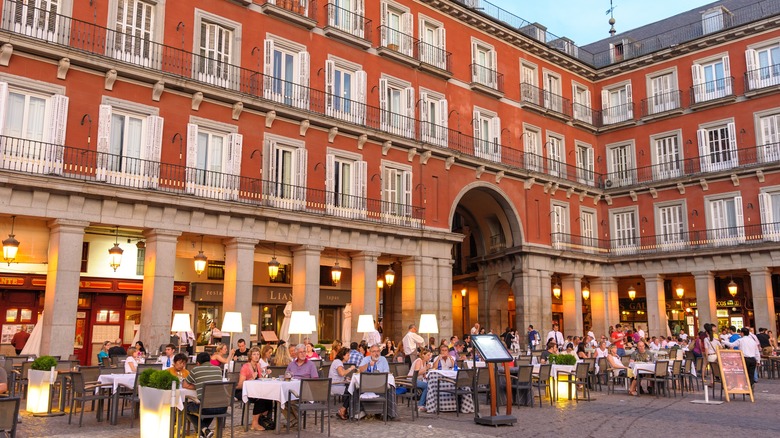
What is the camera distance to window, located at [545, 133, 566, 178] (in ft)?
106

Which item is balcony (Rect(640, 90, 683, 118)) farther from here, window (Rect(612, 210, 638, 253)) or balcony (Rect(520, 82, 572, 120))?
window (Rect(612, 210, 638, 253))

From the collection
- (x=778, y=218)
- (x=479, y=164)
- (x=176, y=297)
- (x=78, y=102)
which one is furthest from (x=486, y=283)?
(x=78, y=102)

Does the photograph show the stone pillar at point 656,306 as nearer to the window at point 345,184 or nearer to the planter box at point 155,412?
the window at point 345,184

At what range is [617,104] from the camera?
35.8 m

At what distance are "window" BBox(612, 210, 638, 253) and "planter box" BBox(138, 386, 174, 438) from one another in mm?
29451

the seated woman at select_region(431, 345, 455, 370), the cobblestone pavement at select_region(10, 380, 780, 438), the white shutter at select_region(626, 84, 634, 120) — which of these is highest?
the white shutter at select_region(626, 84, 634, 120)

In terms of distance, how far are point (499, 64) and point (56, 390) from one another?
77.6ft

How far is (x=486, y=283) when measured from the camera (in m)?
32.5

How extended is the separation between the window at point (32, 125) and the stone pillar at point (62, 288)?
5.49ft

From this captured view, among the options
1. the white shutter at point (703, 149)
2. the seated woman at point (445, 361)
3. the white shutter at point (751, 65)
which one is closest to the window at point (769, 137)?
the white shutter at point (751, 65)

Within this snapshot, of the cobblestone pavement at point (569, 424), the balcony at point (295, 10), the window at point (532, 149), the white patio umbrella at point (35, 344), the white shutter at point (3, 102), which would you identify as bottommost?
the cobblestone pavement at point (569, 424)

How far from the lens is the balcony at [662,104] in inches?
1296

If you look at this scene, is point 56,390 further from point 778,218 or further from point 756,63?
point 756,63

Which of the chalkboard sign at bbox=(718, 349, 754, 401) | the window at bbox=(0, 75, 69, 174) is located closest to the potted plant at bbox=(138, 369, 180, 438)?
the window at bbox=(0, 75, 69, 174)
